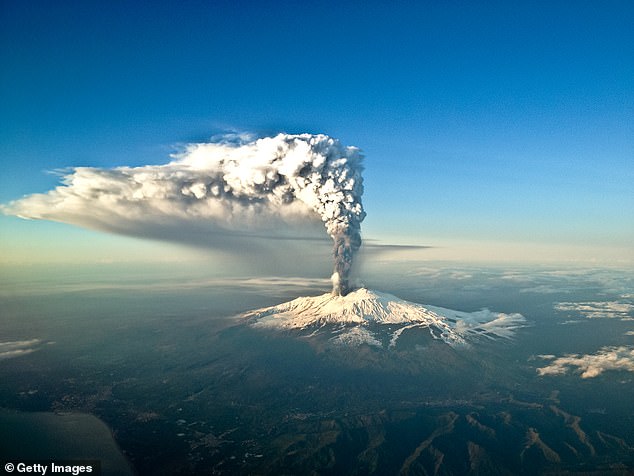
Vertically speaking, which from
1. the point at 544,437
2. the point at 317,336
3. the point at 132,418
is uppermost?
the point at 317,336

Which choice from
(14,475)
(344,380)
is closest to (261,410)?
(344,380)

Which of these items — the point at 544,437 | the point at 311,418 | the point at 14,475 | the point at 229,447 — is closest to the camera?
the point at 14,475

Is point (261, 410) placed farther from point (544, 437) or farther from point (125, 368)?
point (544, 437)

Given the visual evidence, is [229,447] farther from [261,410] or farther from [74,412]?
[74,412]

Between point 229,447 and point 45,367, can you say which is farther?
point 45,367

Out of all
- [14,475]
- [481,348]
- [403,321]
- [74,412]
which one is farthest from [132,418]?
[481,348]

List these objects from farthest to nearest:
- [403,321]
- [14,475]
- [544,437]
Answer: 1. [403,321]
2. [544,437]
3. [14,475]

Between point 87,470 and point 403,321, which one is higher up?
point 403,321
